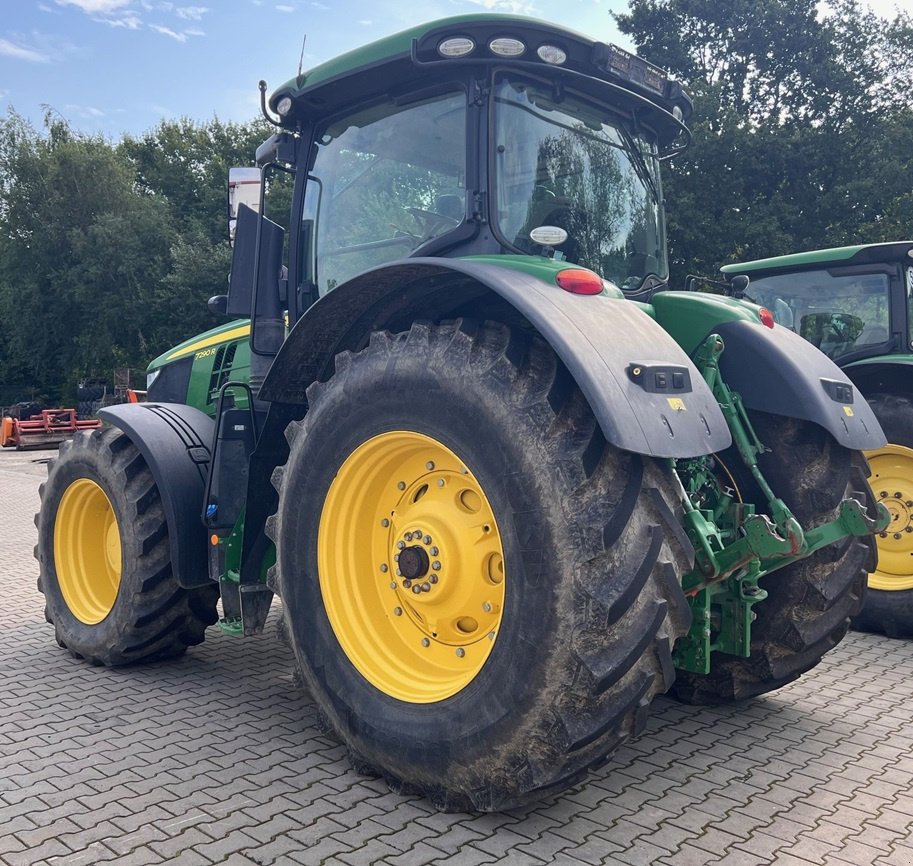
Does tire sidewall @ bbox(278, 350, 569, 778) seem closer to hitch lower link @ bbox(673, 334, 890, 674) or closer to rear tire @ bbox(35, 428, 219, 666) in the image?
hitch lower link @ bbox(673, 334, 890, 674)

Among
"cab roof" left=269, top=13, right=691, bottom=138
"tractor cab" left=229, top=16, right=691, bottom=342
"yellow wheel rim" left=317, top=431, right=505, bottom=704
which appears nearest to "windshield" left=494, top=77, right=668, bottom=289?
"tractor cab" left=229, top=16, right=691, bottom=342

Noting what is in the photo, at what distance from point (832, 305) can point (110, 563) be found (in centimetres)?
521

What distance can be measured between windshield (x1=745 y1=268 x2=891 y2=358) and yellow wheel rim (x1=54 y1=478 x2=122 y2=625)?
4918 mm

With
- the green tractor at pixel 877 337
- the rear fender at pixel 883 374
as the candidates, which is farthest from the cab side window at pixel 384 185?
the rear fender at pixel 883 374

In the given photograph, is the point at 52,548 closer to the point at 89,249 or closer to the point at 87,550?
the point at 87,550

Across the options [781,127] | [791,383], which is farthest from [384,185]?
[781,127]

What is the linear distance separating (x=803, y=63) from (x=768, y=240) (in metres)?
5.33

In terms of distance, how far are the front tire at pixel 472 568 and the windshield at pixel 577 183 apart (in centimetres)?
71

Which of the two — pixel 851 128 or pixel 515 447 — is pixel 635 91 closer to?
pixel 515 447

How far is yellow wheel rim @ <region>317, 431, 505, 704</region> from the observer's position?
9.62 ft

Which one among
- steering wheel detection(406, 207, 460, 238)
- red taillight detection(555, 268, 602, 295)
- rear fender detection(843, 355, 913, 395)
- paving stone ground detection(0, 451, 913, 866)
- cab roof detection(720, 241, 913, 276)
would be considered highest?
cab roof detection(720, 241, 913, 276)

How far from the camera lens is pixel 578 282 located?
2.92m

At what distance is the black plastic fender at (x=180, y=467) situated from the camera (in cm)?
404

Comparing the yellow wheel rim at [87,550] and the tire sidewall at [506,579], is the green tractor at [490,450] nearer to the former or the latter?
the tire sidewall at [506,579]
